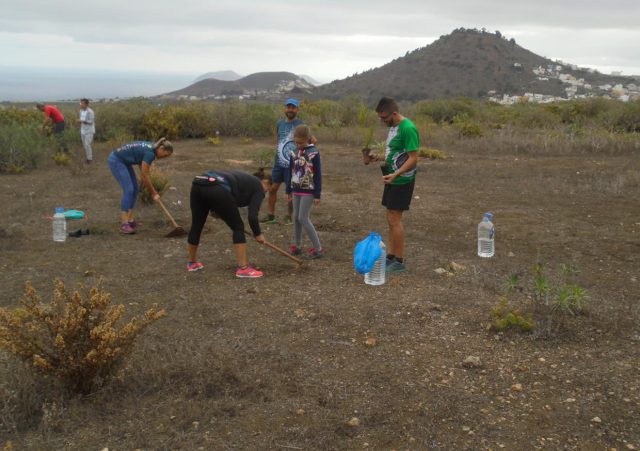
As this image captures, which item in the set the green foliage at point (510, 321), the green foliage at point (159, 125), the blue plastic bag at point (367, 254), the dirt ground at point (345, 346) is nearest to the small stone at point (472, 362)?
the dirt ground at point (345, 346)

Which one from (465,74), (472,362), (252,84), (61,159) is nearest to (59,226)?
(472,362)

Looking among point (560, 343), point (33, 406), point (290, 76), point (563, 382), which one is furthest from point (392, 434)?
point (290, 76)

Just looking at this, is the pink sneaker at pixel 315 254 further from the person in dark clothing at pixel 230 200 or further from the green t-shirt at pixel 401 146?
the green t-shirt at pixel 401 146

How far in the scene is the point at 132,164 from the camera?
6.44 meters

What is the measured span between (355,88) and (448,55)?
39.2 feet

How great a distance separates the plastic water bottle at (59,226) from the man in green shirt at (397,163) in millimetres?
3679

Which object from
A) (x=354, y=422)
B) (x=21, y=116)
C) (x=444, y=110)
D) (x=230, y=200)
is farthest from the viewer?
(x=444, y=110)

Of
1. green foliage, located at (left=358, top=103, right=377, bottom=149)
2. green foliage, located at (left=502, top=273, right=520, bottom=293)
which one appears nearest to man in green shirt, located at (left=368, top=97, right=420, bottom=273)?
green foliage, located at (left=358, top=103, right=377, bottom=149)

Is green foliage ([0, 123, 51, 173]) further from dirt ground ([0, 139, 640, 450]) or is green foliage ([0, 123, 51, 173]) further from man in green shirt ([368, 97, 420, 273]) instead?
man in green shirt ([368, 97, 420, 273])

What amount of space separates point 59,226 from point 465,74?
177 ft

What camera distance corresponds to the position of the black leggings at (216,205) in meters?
4.63

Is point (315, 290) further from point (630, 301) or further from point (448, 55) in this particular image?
point (448, 55)

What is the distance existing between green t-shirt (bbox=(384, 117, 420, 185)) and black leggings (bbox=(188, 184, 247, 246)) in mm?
1415

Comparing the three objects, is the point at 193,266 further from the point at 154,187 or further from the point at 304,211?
the point at 154,187
